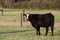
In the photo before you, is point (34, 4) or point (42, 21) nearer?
point (42, 21)

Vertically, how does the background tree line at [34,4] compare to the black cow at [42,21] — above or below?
below

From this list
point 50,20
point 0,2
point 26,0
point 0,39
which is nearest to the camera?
point 0,39

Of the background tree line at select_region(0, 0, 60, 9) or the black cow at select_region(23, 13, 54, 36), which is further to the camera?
the background tree line at select_region(0, 0, 60, 9)

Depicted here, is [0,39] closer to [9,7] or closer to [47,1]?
[9,7]

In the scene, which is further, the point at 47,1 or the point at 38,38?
the point at 47,1

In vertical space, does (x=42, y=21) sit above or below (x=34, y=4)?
above

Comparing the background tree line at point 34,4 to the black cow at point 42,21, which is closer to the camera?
the black cow at point 42,21

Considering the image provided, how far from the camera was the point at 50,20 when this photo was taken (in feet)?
59.5

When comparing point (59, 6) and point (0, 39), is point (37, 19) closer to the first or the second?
point (0, 39)

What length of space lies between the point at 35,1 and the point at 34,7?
590 cm

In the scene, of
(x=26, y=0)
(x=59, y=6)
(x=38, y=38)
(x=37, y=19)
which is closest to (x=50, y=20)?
(x=37, y=19)

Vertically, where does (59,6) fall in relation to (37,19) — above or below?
below

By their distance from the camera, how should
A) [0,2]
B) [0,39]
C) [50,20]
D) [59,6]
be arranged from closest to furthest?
[0,39]
[50,20]
[59,6]
[0,2]

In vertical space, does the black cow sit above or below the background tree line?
above
